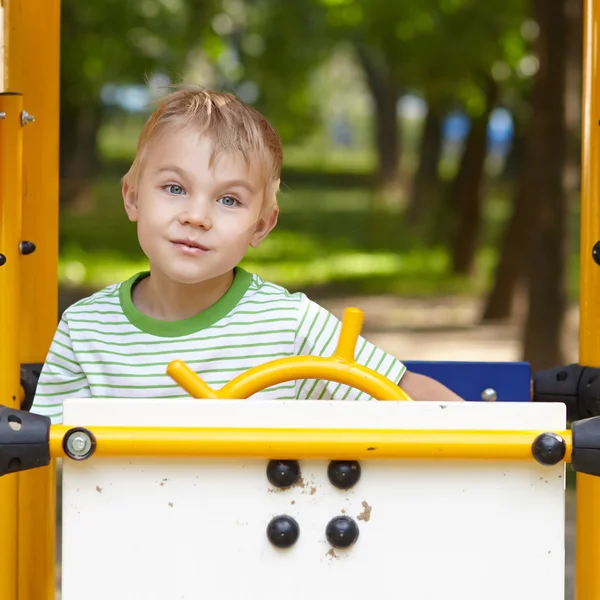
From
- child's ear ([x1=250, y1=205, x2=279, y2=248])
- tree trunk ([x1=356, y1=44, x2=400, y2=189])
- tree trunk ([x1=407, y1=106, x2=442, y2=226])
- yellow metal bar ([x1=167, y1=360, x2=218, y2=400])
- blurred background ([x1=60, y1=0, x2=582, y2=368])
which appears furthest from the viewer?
tree trunk ([x1=356, y1=44, x2=400, y2=189])

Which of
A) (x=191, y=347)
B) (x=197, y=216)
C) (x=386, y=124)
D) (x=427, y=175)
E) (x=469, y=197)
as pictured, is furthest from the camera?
(x=386, y=124)

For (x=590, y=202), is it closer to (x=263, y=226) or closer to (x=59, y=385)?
(x=263, y=226)

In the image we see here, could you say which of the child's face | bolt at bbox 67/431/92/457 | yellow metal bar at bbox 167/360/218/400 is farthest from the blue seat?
bolt at bbox 67/431/92/457

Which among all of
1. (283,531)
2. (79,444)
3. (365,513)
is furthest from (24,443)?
(365,513)

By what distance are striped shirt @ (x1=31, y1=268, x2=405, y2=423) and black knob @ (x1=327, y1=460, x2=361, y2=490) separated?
0.57 m

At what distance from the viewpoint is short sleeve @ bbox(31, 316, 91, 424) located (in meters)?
2.41

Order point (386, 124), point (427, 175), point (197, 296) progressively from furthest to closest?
point (386, 124)
point (427, 175)
point (197, 296)

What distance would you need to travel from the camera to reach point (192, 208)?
222cm

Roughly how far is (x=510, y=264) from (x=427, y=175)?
907 cm

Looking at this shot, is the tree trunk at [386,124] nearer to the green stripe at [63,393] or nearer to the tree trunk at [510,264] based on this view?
the tree trunk at [510,264]

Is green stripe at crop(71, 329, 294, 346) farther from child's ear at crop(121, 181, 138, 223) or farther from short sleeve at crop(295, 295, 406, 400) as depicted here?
child's ear at crop(121, 181, 138, 223)

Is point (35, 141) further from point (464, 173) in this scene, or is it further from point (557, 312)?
point (464, 173)

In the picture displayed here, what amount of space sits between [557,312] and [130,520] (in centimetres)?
676

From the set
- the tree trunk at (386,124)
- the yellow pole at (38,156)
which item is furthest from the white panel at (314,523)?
the tree trunk at (386,124)
